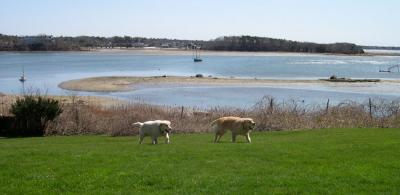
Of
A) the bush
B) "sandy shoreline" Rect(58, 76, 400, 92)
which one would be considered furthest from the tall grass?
"sandy shoreline" Rect(58, 76, 400, 92)

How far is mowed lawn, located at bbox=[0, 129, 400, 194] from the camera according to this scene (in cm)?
966

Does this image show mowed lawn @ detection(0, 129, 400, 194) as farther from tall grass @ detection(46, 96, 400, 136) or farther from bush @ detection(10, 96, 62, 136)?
bush @ detection(10, 96, 62, 136)

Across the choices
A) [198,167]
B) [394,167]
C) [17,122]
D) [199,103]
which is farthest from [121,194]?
[199,103]

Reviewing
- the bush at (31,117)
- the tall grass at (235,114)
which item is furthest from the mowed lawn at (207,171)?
the bush at (31,117)

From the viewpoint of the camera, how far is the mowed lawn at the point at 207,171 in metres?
9.66

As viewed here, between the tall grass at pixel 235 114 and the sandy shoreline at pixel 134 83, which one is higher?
the tall grass at pixel 235 114

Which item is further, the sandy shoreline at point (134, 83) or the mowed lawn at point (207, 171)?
the sandy shoreline at point (134, 83)

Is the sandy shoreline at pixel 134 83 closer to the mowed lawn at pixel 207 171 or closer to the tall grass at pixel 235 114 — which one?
the tall grass at pixel 235 114

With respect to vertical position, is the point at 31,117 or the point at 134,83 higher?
the point at 31,117

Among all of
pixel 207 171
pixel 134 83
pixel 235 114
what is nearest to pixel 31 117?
pixel 235 114

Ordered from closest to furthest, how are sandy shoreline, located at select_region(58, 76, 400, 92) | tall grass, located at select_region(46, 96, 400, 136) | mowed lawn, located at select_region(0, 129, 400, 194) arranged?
1. mowed lawn, located at select_region(0, 129, 400, 194)
2. tall grass, located at select_region(46, 96, 400, 136)
3. sandy shoreline, located at select_region(58, 76, 400, 92)

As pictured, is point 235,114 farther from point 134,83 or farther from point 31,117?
point 134,83

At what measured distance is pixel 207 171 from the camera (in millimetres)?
11078

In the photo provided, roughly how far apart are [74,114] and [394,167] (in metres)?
17.8
